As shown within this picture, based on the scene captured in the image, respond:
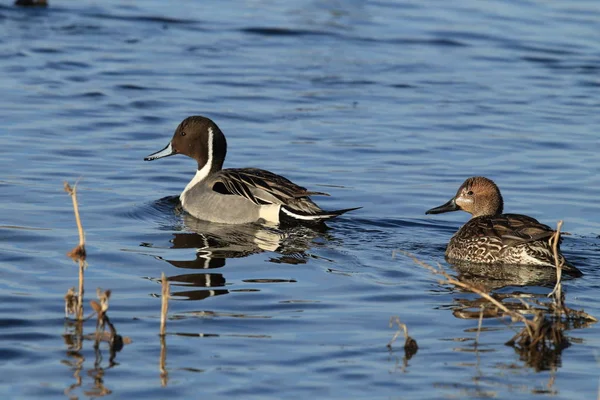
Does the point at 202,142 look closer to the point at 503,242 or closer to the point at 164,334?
Answer: the point at 503,242

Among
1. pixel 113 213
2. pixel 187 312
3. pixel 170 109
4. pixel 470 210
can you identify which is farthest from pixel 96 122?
pixel 187 312

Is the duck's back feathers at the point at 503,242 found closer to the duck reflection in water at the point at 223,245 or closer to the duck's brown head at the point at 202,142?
the duck reflection in water at the point at 223,245

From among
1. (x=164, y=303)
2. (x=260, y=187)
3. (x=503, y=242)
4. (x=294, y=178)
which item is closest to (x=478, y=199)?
(x=503, y=242)

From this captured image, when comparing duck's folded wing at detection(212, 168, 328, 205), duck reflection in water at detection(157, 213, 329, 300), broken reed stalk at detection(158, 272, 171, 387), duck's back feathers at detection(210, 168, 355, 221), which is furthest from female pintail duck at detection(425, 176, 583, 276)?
broken reed stalk at detection(158, 272, 171, 387)

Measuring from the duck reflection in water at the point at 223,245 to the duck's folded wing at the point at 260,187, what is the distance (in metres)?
0.26

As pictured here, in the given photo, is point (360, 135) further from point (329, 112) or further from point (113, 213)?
point (113, 213)

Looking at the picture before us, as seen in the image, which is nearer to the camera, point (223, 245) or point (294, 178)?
point (223, 245)

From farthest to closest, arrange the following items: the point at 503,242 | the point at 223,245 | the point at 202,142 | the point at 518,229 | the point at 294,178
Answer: the point at 294,178
the point at 202,142
the point at 223,245
the point at 503,242
the point at 518,229

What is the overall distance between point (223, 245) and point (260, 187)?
3.81 feet

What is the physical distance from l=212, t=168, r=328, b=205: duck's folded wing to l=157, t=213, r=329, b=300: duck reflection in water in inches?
10.3

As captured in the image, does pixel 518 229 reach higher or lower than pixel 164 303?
higher

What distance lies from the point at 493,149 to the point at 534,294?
544 cm

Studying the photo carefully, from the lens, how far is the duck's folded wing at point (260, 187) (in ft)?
34.1

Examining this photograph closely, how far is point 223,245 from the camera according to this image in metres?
9.47
